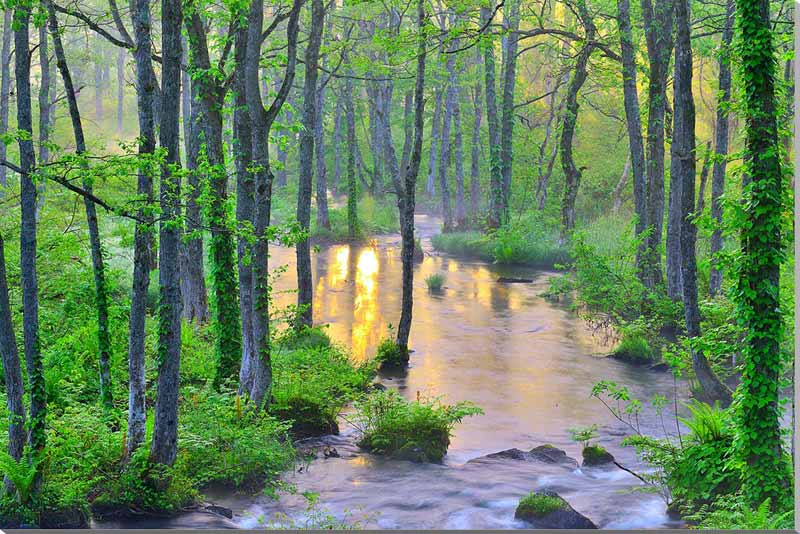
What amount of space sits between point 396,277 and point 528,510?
18025 mm

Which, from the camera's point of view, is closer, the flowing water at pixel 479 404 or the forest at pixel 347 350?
the forest at pixel 347 350

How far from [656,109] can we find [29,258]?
14.2m

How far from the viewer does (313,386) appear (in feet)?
39.7

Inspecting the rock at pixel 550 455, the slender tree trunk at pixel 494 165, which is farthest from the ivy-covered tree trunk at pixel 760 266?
the slender tree trunk at pixel 494 165

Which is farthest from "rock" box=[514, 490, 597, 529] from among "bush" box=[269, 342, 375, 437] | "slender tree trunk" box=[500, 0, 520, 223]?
"slender tree trunk" box=[500, 0, 520, 223]

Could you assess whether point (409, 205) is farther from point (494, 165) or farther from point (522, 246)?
point (494, 165)

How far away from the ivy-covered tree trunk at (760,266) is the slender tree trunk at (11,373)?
6480 mm

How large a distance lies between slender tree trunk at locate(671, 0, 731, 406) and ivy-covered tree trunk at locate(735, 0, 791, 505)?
12.3 feet

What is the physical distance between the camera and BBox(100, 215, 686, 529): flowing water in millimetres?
9016

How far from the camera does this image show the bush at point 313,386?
11.6 m

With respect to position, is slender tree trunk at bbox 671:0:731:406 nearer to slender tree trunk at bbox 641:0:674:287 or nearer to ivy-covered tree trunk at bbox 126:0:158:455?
slender tree trunk at bbox 641:0:674:287

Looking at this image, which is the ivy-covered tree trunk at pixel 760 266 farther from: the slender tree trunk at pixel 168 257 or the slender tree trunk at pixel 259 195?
the slender tree trunk at pixel 259 195

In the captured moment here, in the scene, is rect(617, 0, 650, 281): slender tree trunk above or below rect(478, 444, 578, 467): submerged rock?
above

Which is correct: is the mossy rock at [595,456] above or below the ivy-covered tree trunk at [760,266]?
below
